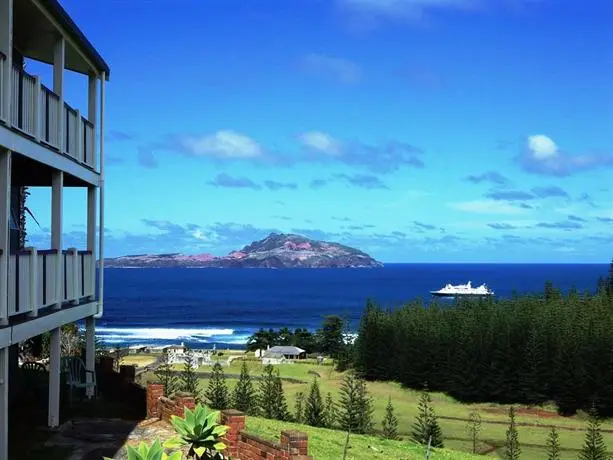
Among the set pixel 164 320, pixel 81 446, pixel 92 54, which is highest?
pixel 92 54

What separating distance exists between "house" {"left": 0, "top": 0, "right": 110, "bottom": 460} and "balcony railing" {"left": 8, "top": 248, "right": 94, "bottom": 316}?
14 mm

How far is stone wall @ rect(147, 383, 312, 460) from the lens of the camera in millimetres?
8344

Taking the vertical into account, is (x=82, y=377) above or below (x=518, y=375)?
above

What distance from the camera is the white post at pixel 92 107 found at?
1332 cm

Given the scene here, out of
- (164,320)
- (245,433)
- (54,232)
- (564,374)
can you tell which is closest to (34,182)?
(54,232)

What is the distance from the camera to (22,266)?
9.21 metres

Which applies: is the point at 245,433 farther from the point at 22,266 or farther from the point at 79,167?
the point at 79,167

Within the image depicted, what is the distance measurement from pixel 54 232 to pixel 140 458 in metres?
6.57

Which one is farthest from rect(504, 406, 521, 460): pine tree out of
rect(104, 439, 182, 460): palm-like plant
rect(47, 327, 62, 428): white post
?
rect(104, 439, 182, 460): palm-like plant

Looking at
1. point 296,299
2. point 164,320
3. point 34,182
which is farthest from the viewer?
point 296,299

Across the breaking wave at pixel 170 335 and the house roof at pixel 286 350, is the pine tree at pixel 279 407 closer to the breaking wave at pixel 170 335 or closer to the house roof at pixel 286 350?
the house roof at pixel 286 350

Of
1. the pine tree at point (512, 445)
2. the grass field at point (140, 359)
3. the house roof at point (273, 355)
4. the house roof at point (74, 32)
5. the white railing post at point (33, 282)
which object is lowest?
the house roof at point (273, 355)

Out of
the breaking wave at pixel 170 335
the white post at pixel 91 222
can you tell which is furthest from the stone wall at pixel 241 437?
the breaking wave at pixel 170 335

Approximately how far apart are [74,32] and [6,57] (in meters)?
3.17
